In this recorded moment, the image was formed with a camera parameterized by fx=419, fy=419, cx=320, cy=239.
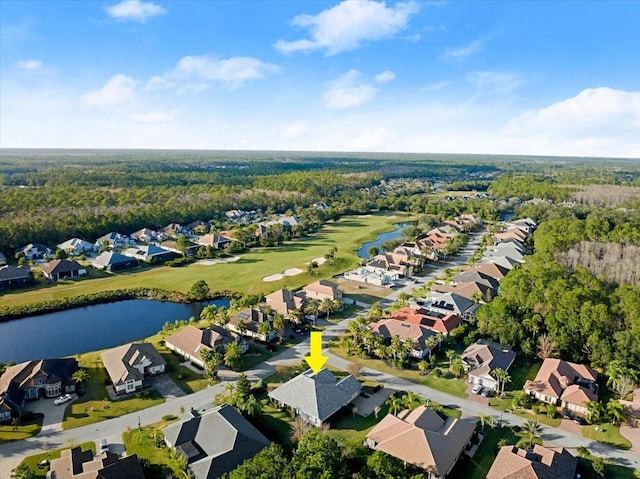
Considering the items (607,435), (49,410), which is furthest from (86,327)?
(607,435)

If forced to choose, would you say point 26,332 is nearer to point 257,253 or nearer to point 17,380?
point 17,380

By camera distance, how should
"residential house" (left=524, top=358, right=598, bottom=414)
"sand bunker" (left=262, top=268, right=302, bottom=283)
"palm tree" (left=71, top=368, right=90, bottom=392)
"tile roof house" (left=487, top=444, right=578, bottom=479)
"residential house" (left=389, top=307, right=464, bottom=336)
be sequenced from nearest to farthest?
"tile roof house" (left=487, top=444, right=578, bottom=479) → "residential house" (left=524, top=358, right=598, bottom=414) → "palm tree" (left=71, top=368, right=90, bottom=392) → "residential house" (left=389, top=307, right=464, bottom=336) → "sand bunker" (left=262, top=268, right=302, bottom=283)

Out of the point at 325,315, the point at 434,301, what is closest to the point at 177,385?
the point at 325,315

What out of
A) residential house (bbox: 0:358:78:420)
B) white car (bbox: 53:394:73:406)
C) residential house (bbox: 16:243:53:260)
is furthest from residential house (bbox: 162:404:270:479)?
residential house (bbox: 16:243:53:260)

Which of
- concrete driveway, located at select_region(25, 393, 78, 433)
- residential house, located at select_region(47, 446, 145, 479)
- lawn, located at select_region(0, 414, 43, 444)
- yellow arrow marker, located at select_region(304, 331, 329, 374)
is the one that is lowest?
concrete driveway, located at select_region(25, 393, 78, 433)

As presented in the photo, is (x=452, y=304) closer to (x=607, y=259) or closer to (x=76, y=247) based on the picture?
(x=607, y=259)

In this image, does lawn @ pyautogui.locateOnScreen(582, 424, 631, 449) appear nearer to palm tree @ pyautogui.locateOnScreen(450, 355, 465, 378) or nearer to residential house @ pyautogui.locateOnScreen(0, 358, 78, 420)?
palm tree @ pyautogui.locateOnScreen(450, 355, 465, 378)

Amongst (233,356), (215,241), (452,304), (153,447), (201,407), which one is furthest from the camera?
(215,241)
